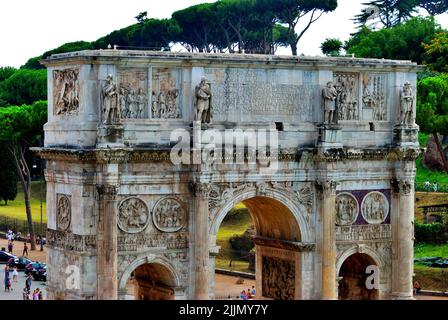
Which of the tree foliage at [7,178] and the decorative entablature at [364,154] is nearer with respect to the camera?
the decorative entablature at [364,154]

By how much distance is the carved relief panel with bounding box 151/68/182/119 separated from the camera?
33312 mm

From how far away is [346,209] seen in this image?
3653cm

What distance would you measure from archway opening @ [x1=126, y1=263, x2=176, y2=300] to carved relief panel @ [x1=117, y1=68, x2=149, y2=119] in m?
4.59

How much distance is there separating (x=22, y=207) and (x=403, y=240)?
129 feet

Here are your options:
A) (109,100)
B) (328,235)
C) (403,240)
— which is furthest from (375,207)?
(109,100)

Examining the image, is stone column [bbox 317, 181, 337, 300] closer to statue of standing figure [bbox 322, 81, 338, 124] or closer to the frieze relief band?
the frieze relief band

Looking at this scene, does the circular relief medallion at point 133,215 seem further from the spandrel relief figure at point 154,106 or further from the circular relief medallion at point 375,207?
the circular relief medallion at point 375,207

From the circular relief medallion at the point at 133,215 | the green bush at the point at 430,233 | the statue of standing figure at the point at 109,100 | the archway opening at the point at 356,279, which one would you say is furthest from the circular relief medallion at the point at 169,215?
the green bush at the point at 430,233

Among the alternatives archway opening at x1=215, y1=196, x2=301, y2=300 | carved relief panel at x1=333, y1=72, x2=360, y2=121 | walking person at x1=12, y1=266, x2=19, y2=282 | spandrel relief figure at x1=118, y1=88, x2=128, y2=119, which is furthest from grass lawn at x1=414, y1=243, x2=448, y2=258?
spandrel relief figure at x1=118, y1=88, x2=128, y2=119

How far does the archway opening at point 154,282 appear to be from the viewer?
112ft

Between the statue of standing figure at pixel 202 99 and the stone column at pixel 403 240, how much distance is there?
7230 mm

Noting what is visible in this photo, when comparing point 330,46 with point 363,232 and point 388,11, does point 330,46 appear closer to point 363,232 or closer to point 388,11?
point 388,11
